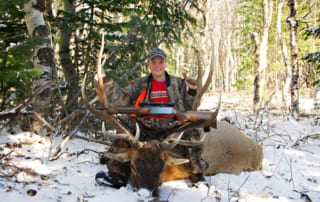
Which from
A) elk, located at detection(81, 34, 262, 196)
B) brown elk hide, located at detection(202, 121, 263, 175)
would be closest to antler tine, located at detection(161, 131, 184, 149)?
elk, located at detection(81, 34, 262, 196)

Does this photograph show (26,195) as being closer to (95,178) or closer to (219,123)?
(95,178)

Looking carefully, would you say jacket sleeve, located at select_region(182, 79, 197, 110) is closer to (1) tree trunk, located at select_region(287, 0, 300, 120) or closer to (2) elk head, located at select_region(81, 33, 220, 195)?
(2) elk head, located at select_region(81, 33, 220, 195)

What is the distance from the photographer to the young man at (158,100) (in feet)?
15.6

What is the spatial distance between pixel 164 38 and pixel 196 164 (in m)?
3.73

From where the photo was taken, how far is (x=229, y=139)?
6.03 meters

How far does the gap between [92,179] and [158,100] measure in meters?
1.44

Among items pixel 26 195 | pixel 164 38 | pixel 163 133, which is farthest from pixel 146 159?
pixel 164 38

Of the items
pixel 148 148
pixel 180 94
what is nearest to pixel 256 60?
pixel 180 94

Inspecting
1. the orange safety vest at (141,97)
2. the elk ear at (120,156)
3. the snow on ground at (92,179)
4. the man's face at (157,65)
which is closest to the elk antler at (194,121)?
the elk ear at (120,156)

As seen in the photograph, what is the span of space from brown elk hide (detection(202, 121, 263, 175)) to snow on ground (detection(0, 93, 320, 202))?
0.53ft

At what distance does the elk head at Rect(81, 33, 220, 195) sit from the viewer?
4.22 meters

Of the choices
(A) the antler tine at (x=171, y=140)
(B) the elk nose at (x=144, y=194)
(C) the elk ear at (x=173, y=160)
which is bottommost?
(B) the elk nose at (x=144, y=194)

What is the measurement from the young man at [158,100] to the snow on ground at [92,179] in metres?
0.32

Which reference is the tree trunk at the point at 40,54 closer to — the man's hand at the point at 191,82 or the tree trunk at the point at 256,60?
the man's hand at the point at 191,82
